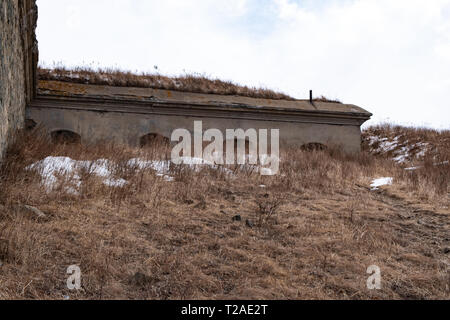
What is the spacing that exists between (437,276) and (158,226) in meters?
3.13

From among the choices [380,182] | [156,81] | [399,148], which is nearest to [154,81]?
[156,81]

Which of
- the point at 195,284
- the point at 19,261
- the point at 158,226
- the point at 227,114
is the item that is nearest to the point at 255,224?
the point at 158,226

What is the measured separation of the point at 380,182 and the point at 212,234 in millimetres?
5174

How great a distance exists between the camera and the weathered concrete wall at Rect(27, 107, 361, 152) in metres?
12.2

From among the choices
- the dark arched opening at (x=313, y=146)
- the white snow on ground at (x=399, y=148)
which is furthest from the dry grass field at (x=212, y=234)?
the dark arched opening at (x=313, y=146)

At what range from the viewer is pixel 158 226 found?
523cm

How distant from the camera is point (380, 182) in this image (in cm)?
896

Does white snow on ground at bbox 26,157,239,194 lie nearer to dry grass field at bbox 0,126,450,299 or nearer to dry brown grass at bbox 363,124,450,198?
dry grass field at bbox 0,126,450,299

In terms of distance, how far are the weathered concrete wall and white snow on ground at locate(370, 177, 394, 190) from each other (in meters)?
4.83

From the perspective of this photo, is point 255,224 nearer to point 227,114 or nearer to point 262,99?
point 227,114

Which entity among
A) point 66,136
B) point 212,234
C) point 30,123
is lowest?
point 212,234

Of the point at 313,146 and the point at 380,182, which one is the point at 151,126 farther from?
the point at 380,182

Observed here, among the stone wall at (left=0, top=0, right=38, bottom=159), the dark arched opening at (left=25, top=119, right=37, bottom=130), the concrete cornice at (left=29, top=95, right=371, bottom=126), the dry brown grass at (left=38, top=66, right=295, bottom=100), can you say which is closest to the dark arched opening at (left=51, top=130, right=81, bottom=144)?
the dark arched opening at (left=25, top=119, right=37, bottom=130)

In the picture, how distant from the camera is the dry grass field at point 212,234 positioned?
371 cm
